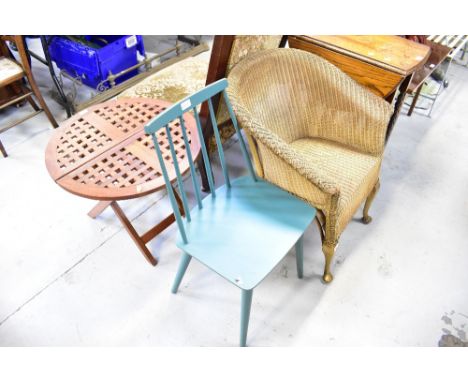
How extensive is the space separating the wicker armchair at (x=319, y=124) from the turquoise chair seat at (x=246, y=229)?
0.35ft

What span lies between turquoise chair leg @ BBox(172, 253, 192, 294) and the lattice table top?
341mm

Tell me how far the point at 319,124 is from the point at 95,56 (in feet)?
5.57

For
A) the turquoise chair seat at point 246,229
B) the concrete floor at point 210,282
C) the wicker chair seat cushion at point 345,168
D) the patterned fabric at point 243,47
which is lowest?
the concrete floor at point 210,282

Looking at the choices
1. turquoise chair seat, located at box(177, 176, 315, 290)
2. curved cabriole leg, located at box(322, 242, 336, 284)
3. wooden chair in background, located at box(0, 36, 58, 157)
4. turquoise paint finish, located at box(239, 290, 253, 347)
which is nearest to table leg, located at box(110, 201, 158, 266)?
turquoise chair seat, located at box(177, 176, 315, 290)

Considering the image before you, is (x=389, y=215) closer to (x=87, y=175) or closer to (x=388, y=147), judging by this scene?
(x=388, y=147)

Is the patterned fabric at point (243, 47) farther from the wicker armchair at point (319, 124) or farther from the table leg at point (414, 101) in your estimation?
the table leg at point (414, 101)

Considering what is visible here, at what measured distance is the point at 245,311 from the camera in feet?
5.16

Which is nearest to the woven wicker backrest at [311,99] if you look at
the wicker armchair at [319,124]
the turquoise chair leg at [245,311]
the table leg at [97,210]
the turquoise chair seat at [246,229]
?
the wicker armchair at [319,124]

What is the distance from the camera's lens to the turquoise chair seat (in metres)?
1.46

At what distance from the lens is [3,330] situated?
178 cm

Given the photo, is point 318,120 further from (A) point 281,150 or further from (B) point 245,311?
(B) point 245,311

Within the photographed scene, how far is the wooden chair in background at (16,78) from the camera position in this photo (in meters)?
2.37

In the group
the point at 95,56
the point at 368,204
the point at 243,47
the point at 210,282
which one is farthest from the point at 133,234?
the point at 95,56

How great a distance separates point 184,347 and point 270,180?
2.79 ft
